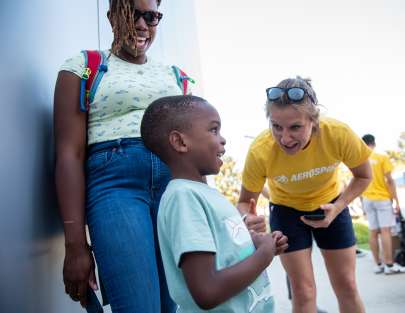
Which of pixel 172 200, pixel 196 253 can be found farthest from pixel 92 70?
pixel 196 253

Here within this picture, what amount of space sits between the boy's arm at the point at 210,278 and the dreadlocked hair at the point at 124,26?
907 mm

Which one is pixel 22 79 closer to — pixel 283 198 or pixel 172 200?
pixel 172 200

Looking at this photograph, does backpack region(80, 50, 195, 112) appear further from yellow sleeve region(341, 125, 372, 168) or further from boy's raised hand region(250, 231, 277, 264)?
yellow sleeve region(341, 125, 372, 168)

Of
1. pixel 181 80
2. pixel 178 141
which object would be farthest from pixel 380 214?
pixel 178 141

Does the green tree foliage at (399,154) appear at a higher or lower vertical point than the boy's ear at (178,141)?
lower

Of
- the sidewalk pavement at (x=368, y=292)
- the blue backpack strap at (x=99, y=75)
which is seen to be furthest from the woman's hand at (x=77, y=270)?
the sidewalk pavement at (x=368, y=292)

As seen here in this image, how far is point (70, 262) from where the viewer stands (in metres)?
1.19

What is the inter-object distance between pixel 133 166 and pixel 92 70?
361 millimetres

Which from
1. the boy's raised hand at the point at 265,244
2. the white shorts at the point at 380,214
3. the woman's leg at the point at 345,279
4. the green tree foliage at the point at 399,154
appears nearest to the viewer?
the boy's raised hand at the point at 265,244

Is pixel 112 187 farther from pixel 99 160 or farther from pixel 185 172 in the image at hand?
pixel 185 172

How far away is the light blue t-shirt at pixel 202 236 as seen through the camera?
96 cm

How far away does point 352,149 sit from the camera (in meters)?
2.16

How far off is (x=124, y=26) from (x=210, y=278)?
1.02m

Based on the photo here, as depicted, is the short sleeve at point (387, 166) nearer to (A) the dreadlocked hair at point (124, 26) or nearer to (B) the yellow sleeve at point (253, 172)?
(B) the yellow sleeve at point (253, 172)
